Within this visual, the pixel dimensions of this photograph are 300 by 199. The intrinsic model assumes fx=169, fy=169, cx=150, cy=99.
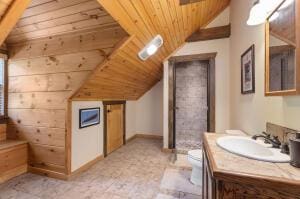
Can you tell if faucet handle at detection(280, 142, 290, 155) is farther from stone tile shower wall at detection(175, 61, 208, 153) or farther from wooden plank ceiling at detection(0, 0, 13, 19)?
stone tile shower wall at detection(175, 61, 208, 153)

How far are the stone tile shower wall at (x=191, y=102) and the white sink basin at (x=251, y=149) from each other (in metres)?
2.81

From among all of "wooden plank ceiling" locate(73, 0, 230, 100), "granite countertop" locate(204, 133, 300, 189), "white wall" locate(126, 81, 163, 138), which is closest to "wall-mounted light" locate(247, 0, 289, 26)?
"wooden plank ceiling" locate(73, 0, 230, 100)

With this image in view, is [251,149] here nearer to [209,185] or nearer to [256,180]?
[209,185]

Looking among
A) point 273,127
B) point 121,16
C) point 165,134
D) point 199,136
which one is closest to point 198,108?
point 199,136

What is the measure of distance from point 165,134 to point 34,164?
7.56ft

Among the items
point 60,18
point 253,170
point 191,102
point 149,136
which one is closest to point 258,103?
point 253,170

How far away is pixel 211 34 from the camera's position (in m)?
3.15

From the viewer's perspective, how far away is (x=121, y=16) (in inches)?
62.2

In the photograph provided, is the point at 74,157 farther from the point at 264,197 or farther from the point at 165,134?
the point at 264,197

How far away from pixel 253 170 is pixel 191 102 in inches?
137

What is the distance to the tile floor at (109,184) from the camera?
2.00 m

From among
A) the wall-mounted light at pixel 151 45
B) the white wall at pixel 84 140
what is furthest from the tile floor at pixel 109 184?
the wall-mounted light at pixel 151 45

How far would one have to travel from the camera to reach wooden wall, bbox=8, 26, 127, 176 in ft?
6.91

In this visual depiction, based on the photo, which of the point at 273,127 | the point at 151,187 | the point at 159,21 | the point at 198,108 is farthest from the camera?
the point at 198,108
